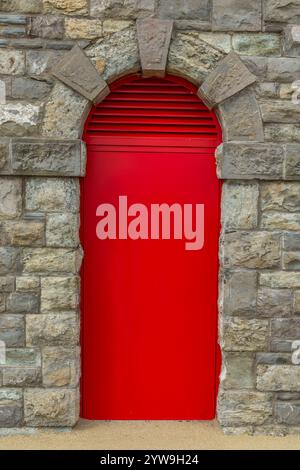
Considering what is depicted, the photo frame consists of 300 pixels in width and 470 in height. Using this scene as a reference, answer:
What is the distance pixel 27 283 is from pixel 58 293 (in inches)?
9.7

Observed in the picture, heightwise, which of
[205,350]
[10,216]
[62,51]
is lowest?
[205,350]

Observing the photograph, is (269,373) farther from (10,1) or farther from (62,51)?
(10,1)

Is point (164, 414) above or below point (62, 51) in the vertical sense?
below

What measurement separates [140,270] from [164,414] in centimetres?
123

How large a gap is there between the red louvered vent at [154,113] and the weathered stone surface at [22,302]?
1.31 m

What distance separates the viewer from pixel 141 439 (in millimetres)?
3758

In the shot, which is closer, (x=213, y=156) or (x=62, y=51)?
(x=62, y=51)

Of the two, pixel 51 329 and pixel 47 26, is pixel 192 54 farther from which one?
pixel 51 329

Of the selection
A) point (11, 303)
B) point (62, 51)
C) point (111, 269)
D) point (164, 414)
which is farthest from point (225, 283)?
point (62, 51)

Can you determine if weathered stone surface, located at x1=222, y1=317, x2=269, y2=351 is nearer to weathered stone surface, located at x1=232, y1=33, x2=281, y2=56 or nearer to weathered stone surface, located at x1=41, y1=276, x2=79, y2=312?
weathered stone surface, located at x1=41, y1=276, x2=79, y2=312

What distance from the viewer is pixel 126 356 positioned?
13.2ft

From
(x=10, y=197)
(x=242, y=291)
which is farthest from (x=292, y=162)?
(x=10, y=197)

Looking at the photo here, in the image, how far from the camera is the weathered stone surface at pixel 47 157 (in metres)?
3.64

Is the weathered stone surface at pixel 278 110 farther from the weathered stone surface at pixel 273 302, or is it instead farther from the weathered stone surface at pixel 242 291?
the weathered stone surface at pixel 273 302
